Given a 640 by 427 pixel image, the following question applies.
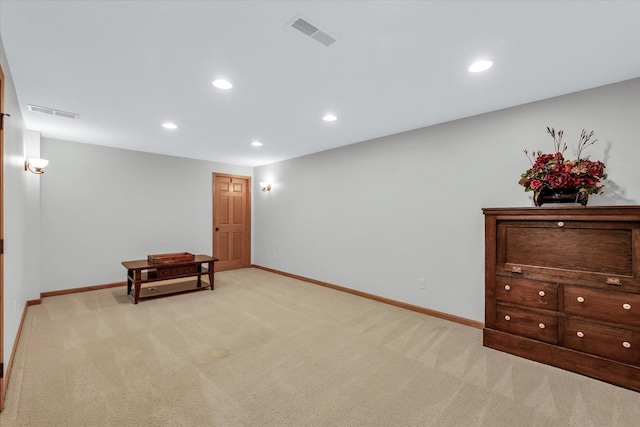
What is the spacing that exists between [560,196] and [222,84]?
3167 mm

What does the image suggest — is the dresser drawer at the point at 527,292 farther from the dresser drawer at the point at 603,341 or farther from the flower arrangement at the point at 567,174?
the flower arrangement at the point at 567,174

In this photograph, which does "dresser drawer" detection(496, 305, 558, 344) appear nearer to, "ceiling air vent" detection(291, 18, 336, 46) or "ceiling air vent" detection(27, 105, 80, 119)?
"ceiling air vent" detection(291, 18, 336, 46)

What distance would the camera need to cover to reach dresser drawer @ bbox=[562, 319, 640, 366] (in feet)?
7.12

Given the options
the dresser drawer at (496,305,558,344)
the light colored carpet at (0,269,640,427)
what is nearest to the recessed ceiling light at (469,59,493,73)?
the dresser drawer at (496,305,558,344)

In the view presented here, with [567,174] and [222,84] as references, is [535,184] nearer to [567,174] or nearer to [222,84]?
[567,174]

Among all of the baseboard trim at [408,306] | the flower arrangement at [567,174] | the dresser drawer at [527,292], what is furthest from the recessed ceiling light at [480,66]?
the baseboard trim at [408,306]

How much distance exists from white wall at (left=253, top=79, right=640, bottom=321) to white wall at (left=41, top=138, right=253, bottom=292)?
89.1 inches

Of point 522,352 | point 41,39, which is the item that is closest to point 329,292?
point 522,352

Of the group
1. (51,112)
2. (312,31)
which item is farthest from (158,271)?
(312,31)

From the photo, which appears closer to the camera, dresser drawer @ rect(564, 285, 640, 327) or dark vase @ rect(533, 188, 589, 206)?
dresser drawer @ rect(564, 285, 640, 327)

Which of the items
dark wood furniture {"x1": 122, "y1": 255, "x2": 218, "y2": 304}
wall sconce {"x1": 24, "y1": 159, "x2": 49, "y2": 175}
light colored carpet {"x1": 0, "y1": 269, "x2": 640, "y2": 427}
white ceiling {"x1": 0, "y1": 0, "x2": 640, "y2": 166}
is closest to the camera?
white ceiling {"x1": 0, "y1": 0, "x2": 640, "y2": 166}

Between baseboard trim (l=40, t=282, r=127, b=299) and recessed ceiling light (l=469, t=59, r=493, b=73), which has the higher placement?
recessed ceiling light (l=469, t=59, r=493, b=73)

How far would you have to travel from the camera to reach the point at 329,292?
479cm

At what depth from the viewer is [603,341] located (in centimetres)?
229
